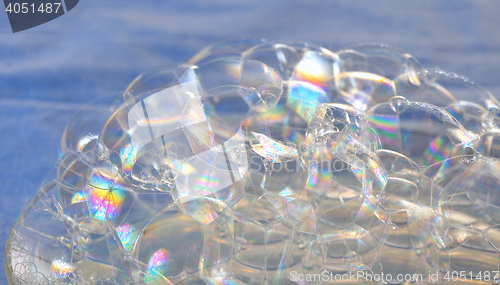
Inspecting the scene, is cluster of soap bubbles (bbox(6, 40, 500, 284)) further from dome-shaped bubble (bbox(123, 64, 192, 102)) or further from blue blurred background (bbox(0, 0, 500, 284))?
blue blurred background (bbox(0, 0, 500, 284))

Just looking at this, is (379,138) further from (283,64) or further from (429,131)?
(283,64)

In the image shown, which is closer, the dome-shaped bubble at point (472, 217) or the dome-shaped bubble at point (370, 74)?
the dome-shaped bubble at point (472, 217)

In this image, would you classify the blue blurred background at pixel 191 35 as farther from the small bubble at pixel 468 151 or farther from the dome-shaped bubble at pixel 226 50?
the small bubble at pixel 468 151

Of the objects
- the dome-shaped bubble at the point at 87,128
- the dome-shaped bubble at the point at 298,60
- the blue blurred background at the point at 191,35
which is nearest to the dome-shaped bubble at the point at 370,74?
the dome-shaped bubble at the point at 298,60

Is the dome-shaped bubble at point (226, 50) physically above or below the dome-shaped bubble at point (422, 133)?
above

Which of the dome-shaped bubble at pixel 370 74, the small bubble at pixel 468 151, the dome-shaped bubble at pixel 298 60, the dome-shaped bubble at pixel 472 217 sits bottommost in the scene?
the dome-shaped bubble at pixel 472 217

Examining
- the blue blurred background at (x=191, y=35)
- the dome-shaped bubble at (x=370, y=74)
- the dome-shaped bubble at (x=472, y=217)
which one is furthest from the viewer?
the blue blurred background at (x=191, y=35)

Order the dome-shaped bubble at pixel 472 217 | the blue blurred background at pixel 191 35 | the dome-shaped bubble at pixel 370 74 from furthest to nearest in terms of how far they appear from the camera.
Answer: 1. the blue blurred background at pixel 191 35
2. the dome-shaped bubble at pixel 370 74
3. the dome-shaped bubble at pixel 472 217
